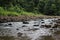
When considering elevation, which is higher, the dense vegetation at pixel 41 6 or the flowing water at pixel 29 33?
the flowing water at pixel 29 33

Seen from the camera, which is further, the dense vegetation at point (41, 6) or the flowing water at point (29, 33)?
the dense vegetation at point (41, 6)

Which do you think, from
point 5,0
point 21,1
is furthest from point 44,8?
point 5,0

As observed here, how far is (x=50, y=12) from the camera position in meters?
63.2

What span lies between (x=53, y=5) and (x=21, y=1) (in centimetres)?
1041

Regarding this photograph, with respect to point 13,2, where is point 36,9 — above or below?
below

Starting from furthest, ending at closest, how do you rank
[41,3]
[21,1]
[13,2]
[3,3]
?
[41,3]
[21,1]
[13,2]
[3,3]

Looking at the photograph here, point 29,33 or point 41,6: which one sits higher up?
point 29,33

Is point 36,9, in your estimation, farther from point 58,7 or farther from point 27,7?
point 58,7

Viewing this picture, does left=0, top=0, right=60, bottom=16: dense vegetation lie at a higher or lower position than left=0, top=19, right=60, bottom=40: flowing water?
lower

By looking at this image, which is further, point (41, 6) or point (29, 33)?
point (41, 6)

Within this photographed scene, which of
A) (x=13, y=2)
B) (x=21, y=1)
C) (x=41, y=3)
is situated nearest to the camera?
(x=13, y=2)

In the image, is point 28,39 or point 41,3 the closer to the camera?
point 28,39

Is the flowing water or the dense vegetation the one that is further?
Result: the dense vegetation

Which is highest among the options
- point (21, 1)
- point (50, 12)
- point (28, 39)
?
point (28, 39)
